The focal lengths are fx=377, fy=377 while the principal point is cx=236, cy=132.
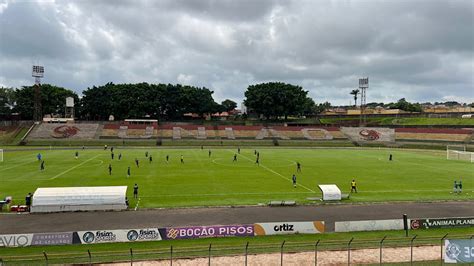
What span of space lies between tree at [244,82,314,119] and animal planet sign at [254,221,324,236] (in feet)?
357

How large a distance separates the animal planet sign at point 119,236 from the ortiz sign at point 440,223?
54.3 feet

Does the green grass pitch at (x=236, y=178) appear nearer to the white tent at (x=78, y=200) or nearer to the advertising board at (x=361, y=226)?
the white tent at (x=78, y=200)

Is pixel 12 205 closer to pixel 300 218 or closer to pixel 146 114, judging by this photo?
pixel 300 218

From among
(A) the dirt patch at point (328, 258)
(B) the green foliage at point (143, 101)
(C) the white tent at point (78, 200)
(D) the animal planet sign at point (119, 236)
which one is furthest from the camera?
(B) the green foliage at point (143, 101)

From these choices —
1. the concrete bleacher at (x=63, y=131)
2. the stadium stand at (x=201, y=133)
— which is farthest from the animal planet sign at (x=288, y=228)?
the concrete bleacher at (x=63, y=131)

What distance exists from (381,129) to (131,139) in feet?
238

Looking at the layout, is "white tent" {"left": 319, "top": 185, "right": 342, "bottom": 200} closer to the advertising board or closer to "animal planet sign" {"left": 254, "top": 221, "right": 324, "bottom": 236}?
the advertising board

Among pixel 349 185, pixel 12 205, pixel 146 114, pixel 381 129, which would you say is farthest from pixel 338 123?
pixel 12 205

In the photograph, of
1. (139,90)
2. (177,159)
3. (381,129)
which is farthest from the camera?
(139,90)

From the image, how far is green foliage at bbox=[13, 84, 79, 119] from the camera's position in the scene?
12425 centimetres

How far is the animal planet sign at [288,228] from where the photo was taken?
75.7ft

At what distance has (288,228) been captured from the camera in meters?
23.5

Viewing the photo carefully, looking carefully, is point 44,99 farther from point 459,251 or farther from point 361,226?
point 459,251

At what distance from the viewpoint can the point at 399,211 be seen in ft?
97.8
